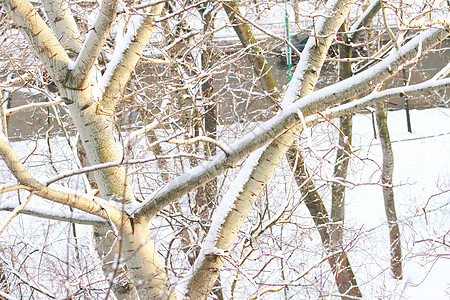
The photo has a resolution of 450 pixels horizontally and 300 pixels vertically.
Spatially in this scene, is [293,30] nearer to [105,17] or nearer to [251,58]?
[251,58]

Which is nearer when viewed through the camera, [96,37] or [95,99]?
[96,37]

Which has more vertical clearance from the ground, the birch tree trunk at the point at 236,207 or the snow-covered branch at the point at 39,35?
the snow-covered branch at the point at 39,35

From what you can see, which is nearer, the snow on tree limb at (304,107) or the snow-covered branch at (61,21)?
the snow on tree limb at (304,107)

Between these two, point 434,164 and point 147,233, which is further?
point 434,164

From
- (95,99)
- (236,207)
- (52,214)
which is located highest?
(95,99)

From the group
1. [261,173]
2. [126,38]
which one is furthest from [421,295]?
[126,38]

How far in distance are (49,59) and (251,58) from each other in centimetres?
564

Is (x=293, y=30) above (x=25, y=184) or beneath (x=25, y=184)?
above

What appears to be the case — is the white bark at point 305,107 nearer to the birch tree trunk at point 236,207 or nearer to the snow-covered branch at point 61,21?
the birch tree trunk at point 236,207

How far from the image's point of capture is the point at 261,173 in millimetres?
3725

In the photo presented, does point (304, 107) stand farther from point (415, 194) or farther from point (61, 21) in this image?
point (415, 194)

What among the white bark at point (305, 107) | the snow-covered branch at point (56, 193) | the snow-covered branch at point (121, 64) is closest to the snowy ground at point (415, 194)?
the white bark at point (305, 107)

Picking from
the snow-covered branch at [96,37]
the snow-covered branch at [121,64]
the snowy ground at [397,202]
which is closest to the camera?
the snow-covered branch at [96,37]

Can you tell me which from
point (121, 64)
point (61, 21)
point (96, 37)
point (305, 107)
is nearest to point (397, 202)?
point (305, 107)
